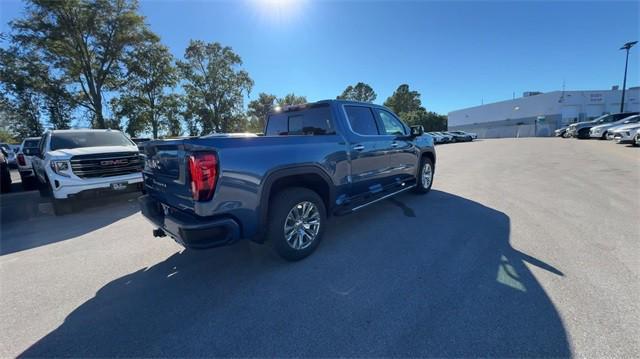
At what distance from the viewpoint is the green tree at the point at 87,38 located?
18.3m

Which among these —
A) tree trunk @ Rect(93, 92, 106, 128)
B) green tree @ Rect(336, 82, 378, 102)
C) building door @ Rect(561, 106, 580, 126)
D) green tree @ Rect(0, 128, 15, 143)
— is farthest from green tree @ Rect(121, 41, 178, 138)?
building door @ Rect(561, 106, 580, 126)

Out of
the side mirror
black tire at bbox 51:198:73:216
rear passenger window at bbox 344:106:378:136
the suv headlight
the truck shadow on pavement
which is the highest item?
rear passenger window at bbox 344:106:378:136

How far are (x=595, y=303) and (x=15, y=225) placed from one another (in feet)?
28.5

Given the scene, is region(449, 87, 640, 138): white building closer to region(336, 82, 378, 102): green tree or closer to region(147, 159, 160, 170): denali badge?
region(336, 82, 378, 102): green tree

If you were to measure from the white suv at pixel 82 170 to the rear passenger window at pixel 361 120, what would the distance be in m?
4.01

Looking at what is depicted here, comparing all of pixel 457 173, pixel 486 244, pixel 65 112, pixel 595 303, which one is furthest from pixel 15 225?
pixel 65 112

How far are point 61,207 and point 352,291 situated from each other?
670 cm

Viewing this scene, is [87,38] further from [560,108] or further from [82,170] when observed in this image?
[560,108]

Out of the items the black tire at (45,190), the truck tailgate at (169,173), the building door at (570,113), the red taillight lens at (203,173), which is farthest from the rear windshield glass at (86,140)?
the building door at (570,113)

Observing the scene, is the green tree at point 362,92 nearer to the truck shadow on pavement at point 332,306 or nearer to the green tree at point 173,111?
the green tree at point 173,111

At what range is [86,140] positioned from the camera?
21.0ft

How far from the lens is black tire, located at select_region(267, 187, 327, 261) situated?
9.62 feet

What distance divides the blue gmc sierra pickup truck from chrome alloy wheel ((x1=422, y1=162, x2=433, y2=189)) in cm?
145

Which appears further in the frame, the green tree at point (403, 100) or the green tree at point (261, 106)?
the green tree at point (403, 100)
